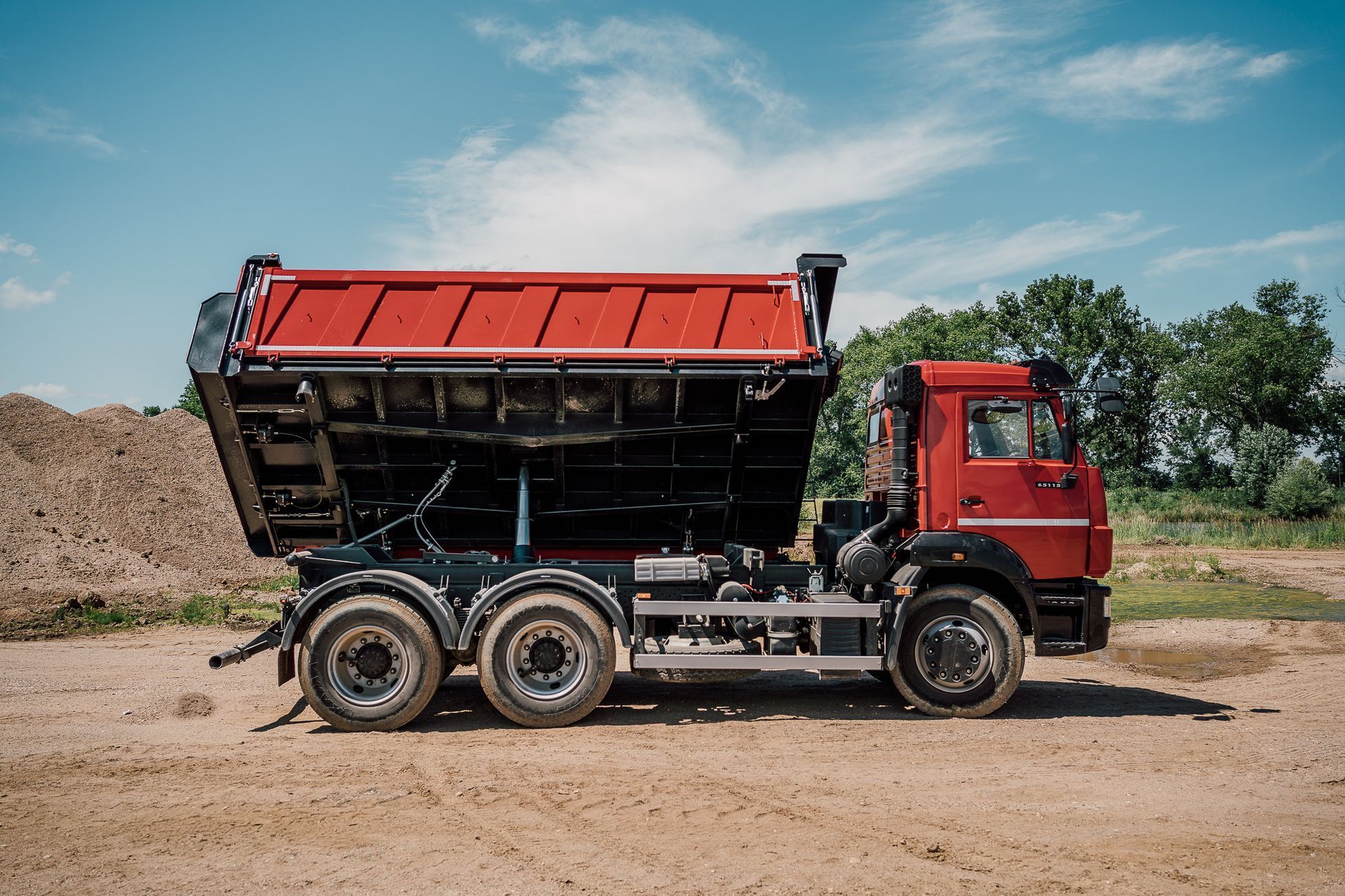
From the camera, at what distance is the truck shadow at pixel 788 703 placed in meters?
8.12

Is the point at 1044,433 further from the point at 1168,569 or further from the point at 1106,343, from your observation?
the point at 1106,343

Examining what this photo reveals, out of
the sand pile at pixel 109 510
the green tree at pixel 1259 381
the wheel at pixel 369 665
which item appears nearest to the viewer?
the wheel at pixel 369 665

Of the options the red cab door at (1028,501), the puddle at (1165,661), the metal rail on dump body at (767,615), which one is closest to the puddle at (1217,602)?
the puddle at (1165,661)

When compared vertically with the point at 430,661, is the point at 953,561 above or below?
above

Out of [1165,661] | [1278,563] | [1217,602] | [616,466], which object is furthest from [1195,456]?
[616,466]

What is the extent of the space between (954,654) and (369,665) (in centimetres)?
536

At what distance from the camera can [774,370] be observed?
790cm

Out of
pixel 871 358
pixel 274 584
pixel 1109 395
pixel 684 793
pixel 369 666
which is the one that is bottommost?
pixel 274 584

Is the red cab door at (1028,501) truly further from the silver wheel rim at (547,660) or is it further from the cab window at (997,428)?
the silver wheel rim at (547,660)

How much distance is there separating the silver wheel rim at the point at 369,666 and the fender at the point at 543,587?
1.91 ft

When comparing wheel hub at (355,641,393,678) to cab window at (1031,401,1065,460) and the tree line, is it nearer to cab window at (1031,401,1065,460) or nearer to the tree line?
cab window at (1031,401,1065,460)

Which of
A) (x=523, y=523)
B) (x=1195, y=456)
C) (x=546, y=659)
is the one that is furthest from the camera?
(x=1195, y=456)

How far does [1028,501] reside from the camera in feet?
26.3

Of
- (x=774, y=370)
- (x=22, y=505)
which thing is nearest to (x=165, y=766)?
(x=774, y=370)
